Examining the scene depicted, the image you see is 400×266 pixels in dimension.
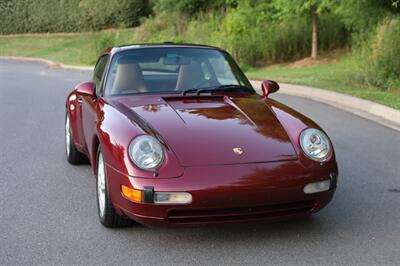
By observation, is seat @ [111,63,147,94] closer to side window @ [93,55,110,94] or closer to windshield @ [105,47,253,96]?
windshield @ [105,47,253,96]

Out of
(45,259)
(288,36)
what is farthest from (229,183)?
(288,36)

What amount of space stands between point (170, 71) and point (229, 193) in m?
2.20

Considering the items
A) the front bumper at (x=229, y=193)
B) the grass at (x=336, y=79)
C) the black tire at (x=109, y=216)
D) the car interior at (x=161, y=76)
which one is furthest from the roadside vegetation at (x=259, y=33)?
the black tire at (x=109, y=216)

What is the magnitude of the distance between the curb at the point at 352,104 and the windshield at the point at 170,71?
14.4 feet

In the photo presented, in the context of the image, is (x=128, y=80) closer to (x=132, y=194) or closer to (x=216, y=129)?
(x=216, y=129)

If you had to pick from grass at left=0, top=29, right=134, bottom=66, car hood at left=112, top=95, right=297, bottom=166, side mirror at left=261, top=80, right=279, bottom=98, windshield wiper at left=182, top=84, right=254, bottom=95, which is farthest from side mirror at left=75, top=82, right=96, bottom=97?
grass at left=0, top=29, right=134, bottom=66

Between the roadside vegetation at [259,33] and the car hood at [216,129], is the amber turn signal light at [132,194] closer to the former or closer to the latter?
the car hood at [216,129]

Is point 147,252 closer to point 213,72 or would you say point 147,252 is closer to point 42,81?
point 213,72

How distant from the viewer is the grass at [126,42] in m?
14.5

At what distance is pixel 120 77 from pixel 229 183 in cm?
213

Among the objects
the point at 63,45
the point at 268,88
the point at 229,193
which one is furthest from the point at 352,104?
the point at 63,45

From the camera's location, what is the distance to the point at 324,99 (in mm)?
13859

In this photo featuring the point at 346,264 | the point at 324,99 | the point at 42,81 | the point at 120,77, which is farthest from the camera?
the point at 42,81

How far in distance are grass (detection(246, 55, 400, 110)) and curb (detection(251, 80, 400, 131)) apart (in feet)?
0.80
